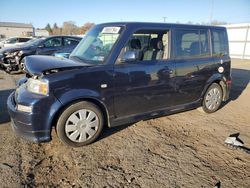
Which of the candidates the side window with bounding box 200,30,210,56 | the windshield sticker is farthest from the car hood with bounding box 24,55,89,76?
the side window with bounding box 200,30,210,56

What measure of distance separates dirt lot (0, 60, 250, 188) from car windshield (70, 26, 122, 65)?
4.52 ft

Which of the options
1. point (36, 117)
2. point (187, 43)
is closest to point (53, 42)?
point (187, 43)

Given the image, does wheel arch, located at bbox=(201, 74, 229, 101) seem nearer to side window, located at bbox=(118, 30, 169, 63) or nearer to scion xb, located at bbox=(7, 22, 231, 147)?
scion xb, located at bbox=(7, 22, 231, 147)

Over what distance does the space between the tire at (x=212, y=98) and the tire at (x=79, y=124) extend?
267 centimetres

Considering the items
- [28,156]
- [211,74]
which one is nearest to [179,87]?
[211,74]

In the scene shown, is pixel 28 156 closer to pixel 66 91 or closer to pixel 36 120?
pixel 36 120

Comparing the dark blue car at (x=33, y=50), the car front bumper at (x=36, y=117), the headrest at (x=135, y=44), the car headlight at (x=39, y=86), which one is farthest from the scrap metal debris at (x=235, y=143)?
the dark blue car at (x=33, y=50)

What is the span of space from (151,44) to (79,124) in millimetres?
2018

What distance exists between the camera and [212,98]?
5.22 metres

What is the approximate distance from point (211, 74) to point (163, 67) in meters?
1.52

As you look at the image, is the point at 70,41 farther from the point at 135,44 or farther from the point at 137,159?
the point at 137,159

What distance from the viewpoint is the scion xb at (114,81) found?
3207 mm

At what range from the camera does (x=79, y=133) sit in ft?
11.5

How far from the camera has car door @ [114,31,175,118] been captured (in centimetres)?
367
